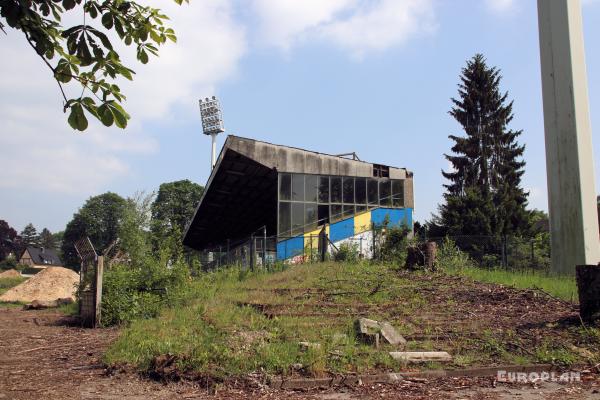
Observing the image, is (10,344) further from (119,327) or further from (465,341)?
(465,341)

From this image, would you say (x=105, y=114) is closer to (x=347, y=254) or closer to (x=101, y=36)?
(x=101, y=36)

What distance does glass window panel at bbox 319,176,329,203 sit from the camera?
28.2m

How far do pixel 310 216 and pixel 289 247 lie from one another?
275 centimetres

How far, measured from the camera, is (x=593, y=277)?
8352 mm

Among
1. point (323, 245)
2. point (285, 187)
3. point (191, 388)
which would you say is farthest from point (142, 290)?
point (285, 187)

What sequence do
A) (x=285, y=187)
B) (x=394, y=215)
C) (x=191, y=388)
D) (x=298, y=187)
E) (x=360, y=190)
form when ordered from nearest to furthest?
(x=191, y=388) < (x=285, y=187) < (x=298, y=187) < (x=360, y=190) < (x=394, y=215)

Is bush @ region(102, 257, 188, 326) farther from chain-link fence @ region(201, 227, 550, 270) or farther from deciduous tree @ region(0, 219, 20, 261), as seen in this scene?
deciduous tree @ region(0, 219, 20, 261)

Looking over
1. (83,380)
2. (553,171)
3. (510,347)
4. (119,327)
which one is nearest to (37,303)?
(119,327)

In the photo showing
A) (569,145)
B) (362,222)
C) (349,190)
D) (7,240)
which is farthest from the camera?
(7,240)

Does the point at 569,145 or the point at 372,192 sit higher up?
the point at 372,192

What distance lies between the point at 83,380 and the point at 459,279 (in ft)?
34.3

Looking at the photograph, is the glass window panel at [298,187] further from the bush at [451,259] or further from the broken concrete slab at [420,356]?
the broken concrete slab at [420,356]

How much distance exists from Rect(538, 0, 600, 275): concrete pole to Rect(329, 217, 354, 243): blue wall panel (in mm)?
12127

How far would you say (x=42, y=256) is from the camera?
105 m
